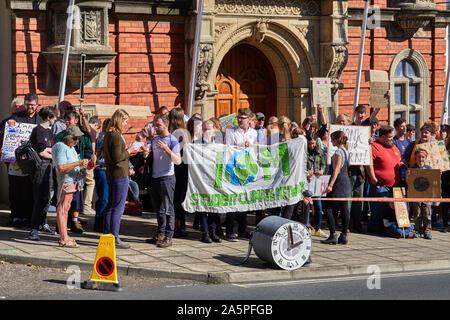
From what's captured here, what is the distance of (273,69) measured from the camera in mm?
19859

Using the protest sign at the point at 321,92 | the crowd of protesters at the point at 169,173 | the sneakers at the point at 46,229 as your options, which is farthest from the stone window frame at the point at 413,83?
the sneakers at the point at 46,229

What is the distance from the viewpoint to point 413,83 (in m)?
21.5

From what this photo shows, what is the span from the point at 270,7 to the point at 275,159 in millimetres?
5982

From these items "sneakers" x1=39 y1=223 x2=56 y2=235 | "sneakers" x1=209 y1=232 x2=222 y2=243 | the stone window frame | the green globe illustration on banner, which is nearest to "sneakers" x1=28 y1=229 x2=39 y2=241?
"sneakers" x1=39 y1=223 x2=56 y2=235

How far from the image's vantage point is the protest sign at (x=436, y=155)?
15.3 m

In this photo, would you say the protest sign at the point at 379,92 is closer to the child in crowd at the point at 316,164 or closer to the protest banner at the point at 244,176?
the child in crowd at the point at 316,164

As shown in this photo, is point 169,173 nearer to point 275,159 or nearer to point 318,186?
point 275,159

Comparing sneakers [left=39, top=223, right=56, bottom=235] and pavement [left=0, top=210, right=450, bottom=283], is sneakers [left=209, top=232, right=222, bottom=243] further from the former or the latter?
sneakers [left=39, top=223, right=56, bottom=235]

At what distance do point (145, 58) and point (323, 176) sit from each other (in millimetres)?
5272

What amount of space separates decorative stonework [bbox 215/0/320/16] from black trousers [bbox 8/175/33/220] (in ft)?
20.5

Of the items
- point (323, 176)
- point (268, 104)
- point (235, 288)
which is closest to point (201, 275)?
point (235, 288)

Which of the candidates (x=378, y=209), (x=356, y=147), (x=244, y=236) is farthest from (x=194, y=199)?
(x=378, y=209)

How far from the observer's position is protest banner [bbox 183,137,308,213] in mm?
13219
